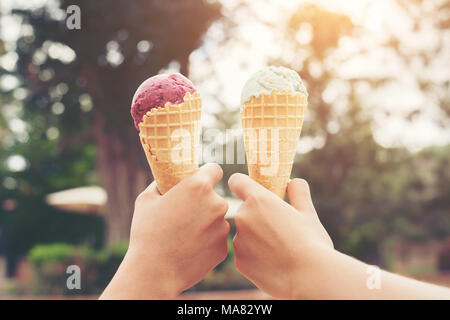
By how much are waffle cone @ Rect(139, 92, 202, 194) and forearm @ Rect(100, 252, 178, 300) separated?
320 millimetres


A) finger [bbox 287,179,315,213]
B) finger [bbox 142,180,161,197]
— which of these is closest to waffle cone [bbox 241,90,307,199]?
finger [bbox 287,179,315,213]

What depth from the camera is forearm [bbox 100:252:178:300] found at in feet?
4.76

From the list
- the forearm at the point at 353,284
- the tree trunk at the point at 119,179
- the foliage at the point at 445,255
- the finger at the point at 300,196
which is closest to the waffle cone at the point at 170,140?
the finger at the point at 300,196

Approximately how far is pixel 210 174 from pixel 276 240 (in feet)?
1.05

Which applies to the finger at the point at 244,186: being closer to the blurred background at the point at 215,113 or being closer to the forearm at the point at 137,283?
the forearm at the point at 137,283

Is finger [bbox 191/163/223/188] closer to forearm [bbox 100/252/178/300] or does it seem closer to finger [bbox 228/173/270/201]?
finger [bbox 228/173/270/201]

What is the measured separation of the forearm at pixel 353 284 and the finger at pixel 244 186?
288 millimetres

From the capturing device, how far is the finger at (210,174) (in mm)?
1553

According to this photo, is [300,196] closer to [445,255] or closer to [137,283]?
[137,283]

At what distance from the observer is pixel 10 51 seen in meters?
10.7

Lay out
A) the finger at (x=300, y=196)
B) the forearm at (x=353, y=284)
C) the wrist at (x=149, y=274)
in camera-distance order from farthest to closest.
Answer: the finger at (x=300, y=196) → the wrist at (x=149, y=274) → the forearm at (x=353, y=284)

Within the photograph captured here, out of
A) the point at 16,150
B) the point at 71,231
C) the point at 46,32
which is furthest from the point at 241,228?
the point at 16,150

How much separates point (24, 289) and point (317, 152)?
9167 mm

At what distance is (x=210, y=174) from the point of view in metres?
1.58
